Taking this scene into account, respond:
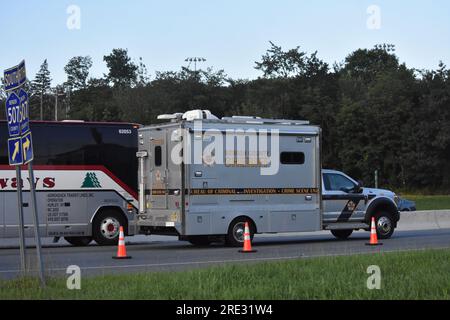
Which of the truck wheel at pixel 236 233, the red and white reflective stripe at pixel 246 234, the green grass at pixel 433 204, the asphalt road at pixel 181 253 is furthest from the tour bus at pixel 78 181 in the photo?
the green grass at pixel 433 204

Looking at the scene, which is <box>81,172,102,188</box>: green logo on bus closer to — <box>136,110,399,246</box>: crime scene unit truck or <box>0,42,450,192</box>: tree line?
<box>136,110,399,246</box>: crime scene unit truck

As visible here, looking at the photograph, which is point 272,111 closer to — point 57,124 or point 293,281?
point 57,124

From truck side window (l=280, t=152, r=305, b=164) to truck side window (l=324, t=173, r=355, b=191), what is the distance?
1380 millimetres

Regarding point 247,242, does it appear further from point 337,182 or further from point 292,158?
point 337,182

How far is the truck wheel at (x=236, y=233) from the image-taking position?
20.2 metres

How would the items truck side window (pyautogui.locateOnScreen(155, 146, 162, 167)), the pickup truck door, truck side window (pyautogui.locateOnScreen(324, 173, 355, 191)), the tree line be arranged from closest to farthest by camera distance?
truck side window (pyautogui.locateOnScreen(155, 146, 162, 167)), the pickup truck door, truck side window (pyautogui.locateOnScreen(324, 173, 355, 191)), the tree line

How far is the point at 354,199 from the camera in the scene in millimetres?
22219

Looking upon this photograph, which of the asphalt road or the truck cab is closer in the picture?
the asphalt road

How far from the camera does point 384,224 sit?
2267cm

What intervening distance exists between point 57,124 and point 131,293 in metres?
12.5

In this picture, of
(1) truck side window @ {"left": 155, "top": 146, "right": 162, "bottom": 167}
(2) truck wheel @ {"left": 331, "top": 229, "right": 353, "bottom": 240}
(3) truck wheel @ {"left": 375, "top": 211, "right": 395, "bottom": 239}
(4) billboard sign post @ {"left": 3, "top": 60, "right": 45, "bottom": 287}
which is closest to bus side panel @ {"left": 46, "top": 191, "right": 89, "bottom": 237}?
(1) truck side window @ {"left": 155, "top": 146, "right": 162, "bottom": 167}

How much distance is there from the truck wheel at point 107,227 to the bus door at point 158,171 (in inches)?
63.8

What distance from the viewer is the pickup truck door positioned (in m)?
22.0
